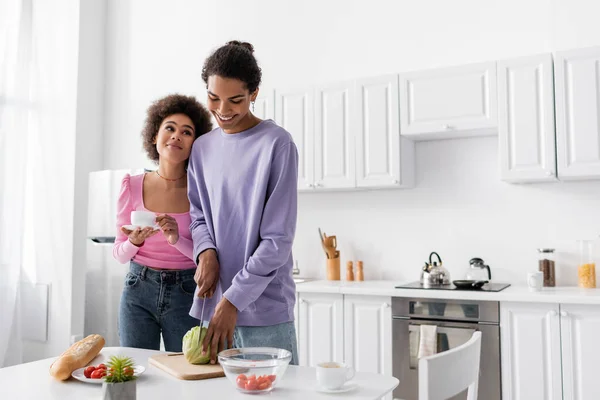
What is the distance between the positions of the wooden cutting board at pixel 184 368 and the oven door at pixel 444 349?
6.39 feet

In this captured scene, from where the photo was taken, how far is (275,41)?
4.32m

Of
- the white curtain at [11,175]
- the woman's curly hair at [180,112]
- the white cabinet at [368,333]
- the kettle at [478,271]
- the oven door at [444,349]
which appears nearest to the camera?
the woman's curly hair at [180,112]

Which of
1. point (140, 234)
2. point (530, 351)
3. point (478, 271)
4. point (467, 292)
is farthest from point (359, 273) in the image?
point (140, 234)

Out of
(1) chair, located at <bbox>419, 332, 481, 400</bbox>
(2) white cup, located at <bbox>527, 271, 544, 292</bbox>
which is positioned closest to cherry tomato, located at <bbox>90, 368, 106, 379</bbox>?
(1) chair, located at <bbox>419, 332, 481, 400</bbox>

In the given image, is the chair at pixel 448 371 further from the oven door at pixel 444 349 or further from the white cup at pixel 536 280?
the white cup at pixel 536 280

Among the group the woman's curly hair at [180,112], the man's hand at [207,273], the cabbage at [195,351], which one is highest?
the woman's curly hair at [180,112]

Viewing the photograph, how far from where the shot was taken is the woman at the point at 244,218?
1.46 metres

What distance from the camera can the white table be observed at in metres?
1.18

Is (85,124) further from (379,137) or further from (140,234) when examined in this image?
(140,234)

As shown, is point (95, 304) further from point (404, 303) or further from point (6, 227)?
point (404, 303)

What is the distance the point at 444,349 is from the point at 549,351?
0.52m

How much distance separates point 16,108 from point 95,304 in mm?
1642

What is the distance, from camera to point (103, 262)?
4008 mm

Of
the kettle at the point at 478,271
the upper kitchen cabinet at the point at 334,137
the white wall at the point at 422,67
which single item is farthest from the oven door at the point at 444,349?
the upper kitchen cabinet at the point at 334,137
